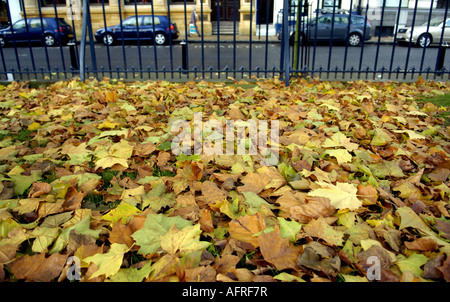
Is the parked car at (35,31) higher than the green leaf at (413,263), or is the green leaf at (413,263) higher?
the parked car at (35,31)

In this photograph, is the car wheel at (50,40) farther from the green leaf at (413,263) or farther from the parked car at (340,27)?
the green leaf at (413,263)

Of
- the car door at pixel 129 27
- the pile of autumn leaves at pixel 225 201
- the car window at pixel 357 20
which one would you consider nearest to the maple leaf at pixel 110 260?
the pile of autumn leaves at pixel 225 201

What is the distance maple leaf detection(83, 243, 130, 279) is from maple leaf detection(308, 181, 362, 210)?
0.89 metres

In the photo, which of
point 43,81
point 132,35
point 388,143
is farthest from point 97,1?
point 388,143

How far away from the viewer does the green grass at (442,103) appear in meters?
3.05

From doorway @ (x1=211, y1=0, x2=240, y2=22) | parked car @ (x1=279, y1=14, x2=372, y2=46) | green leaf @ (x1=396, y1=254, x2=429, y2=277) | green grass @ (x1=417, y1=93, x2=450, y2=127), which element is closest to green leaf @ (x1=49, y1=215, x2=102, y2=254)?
green leaf @ (x1=396, y1=254, x2=429, y2=277)

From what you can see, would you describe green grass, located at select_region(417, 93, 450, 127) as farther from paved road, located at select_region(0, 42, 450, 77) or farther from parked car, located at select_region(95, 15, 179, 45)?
parked car, located at select_region(95, 15, 179, 45)

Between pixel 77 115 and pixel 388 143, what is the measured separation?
2.61m

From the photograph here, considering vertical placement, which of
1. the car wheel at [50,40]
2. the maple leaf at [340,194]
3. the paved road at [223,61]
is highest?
the maple leaf at [340,194]

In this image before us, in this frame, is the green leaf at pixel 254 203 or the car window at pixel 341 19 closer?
the green leaf at pixel 254 203

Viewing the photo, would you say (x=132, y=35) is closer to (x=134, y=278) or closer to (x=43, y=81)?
(x=43, y=81)

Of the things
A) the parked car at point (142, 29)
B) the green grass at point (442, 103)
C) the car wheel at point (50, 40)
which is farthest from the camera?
the car wheel at point (50, 40)
